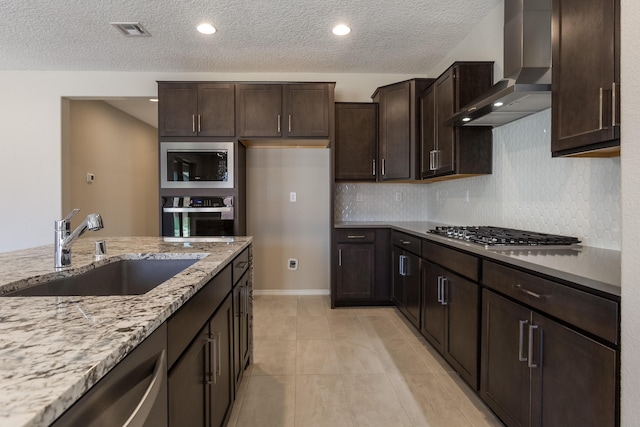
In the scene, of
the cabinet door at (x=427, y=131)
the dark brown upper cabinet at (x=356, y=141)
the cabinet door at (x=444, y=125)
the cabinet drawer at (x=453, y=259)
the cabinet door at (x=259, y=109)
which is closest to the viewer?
the cabinet drawer at (x=453, y=259)

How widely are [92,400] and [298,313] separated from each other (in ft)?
9.85

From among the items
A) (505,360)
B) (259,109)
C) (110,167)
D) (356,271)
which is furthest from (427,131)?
Result: (110,167)

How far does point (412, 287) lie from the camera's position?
2898 mm

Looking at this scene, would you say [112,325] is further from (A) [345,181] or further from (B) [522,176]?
(A) [345,181]

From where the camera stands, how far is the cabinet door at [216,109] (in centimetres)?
344

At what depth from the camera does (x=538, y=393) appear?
1.36 metres

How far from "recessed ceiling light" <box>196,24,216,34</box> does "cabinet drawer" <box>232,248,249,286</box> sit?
6.35 feet

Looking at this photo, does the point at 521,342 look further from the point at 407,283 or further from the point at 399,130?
the point at 399,130

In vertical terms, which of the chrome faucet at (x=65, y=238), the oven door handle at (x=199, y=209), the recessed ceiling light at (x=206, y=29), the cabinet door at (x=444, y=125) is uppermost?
the recessed ceiling light at (x=206, y=29)

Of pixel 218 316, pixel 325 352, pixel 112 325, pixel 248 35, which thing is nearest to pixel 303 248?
pixel 325 352

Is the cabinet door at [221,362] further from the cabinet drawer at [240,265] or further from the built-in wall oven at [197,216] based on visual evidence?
the built-in wall oven at [197,216]

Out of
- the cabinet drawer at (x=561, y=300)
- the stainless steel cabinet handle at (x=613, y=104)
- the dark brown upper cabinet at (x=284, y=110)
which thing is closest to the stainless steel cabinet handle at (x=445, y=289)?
the cabinet drawer at (x=561, y=300)

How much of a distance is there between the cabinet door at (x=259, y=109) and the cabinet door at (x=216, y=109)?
0.09 m

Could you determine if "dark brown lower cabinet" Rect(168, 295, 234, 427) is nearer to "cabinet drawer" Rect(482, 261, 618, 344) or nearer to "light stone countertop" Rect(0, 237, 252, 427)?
"light stone countertop" Rect(0, 237, 252, 427)
